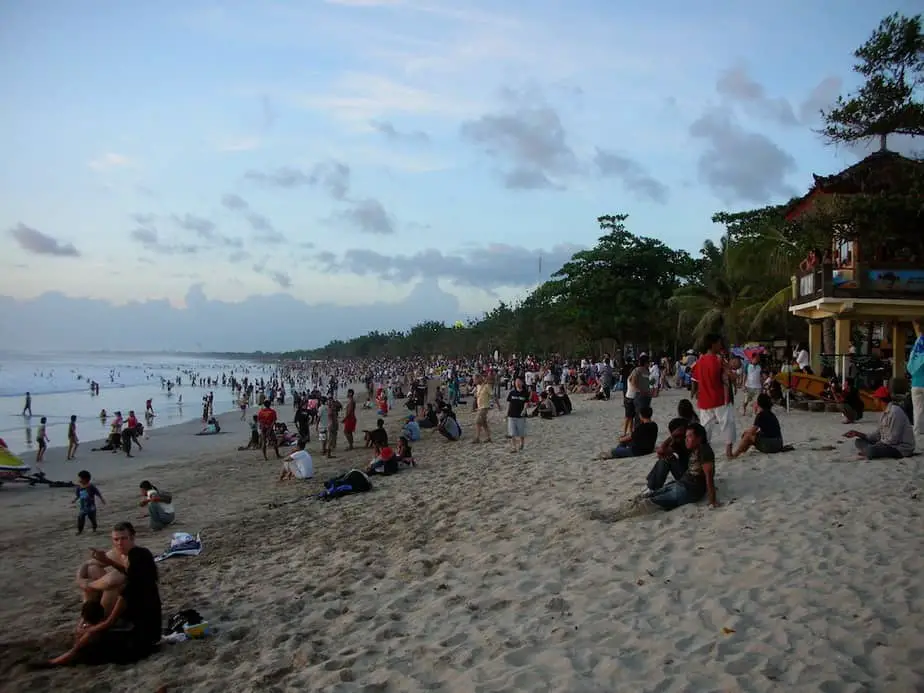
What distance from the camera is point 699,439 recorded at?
710 cm

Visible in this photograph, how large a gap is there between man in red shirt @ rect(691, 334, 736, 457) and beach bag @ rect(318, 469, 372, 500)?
531 cm

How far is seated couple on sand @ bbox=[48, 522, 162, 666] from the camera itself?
513 centimetres

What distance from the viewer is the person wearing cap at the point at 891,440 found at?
27.3 feet

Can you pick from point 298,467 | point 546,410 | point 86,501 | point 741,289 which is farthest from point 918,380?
point 741,289

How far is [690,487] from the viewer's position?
23.4 ft

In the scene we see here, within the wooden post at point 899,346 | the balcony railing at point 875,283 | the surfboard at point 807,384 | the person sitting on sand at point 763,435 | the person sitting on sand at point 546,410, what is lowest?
the person sitting on sand at point 546,410

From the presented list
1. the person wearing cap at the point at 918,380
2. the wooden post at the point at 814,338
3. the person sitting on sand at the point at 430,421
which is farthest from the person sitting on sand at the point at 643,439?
the wooden post at the point at 814,338

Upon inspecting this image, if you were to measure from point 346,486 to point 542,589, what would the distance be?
19.2ft

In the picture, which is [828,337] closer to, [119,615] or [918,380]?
[918,380]

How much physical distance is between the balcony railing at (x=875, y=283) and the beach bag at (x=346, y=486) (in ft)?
41.3

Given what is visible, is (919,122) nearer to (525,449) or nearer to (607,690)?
(525,449)

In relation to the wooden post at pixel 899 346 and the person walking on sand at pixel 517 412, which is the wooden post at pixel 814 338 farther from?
the person walking on sand at pixel 517 412

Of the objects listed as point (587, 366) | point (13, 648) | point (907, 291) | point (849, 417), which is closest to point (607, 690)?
point (13, 648)

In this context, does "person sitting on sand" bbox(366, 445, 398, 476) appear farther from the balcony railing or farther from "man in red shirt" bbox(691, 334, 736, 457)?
the balcony railing
